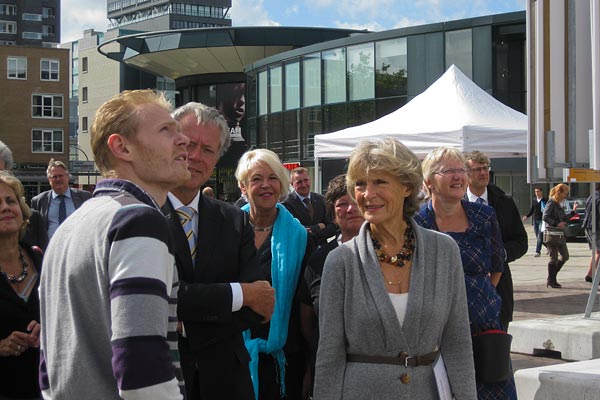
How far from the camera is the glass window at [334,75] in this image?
118ft

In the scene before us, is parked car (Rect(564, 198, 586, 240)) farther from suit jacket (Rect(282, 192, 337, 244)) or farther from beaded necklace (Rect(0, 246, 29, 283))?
beaded necklace (Rect(0, 246, 29, 283))

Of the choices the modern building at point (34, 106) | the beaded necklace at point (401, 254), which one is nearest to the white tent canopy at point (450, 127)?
the beaded necklace at point (401, 254)

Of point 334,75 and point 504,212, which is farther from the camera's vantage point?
point 334,75

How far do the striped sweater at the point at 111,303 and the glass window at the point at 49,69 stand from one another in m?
74.4

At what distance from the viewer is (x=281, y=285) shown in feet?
13.9

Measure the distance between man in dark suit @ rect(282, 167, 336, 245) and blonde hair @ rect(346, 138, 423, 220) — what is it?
4944 mm

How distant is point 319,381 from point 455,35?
1206 inches

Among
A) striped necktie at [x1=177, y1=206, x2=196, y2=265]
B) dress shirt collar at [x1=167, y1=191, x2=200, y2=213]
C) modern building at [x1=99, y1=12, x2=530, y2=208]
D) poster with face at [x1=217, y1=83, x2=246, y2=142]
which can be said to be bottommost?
striped necktie at [x1=177, y1=206, x2=196, y2=265]

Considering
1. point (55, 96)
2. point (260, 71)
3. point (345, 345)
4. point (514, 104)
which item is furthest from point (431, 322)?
point (55, 96)

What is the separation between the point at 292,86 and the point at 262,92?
3.25 m

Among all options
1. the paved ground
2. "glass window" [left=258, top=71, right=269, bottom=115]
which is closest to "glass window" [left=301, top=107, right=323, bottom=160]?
"glass window" [left=258, top=71, right=269, bottom=115]

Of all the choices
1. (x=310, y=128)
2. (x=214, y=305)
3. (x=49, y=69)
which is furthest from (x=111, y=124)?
(x=49, y=69)

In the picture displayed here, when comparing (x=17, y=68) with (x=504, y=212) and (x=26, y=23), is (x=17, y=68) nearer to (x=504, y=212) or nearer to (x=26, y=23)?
(x=26, y=23)

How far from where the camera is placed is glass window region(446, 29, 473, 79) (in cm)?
3200
